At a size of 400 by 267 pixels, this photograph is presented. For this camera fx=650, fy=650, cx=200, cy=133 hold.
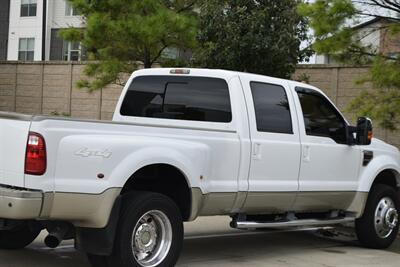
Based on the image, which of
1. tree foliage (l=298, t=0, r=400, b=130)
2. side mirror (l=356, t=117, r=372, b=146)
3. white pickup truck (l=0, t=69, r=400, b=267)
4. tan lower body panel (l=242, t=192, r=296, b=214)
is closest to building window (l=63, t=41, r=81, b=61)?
tree foliage (l=298, t=0, r=400, b=130)

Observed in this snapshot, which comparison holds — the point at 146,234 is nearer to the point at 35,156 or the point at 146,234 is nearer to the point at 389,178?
the point at 35,156

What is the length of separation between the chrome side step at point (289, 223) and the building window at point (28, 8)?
3633cm

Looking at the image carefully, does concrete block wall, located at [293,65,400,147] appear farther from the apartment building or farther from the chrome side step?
the apartment building

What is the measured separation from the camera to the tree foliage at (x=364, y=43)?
436 inches

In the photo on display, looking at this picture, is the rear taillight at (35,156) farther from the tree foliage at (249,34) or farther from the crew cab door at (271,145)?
the tree foliage at (249,34)

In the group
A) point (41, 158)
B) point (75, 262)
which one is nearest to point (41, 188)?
point (41, 158)

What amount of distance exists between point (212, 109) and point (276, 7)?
33.3 feet

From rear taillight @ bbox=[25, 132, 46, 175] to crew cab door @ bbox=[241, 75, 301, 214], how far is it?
8.06ft

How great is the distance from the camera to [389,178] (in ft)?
29.8

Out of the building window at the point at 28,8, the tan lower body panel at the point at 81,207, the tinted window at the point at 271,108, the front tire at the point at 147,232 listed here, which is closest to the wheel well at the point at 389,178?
the tinted window at the point at 271,108

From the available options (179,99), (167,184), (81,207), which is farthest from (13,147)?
(179,99)

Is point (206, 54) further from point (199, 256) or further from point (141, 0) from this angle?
point (199, 256)

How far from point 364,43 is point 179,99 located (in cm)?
560

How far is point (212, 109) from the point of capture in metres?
7.18
